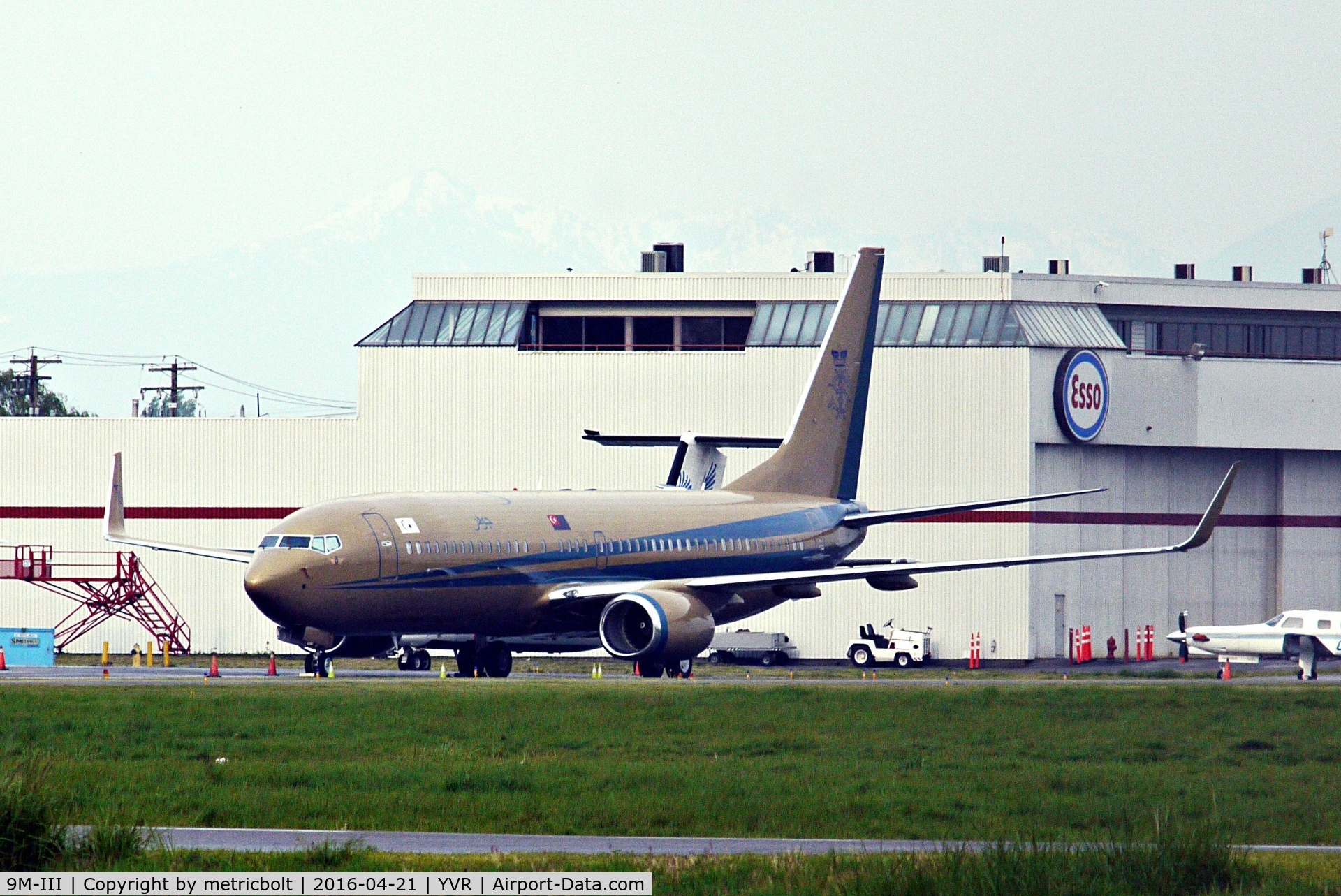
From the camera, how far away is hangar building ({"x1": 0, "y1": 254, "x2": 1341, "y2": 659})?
68.8 meters

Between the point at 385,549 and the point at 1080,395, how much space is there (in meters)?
33.3

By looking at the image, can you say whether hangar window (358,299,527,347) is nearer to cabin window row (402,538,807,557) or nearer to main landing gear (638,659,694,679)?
cabin window row (402,538,807,557)

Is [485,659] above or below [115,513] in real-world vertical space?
below

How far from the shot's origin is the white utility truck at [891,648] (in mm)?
66500

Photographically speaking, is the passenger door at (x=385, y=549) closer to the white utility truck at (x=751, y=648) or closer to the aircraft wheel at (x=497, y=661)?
the aircraft wheel at (x=497, y=661)

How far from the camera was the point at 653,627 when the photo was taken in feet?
152

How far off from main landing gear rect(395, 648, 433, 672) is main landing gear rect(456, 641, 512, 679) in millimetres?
6821

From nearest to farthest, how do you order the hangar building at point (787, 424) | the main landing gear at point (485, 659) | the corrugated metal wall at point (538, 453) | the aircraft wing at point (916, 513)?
1. the main landing gear at point (485, 659)
2. the aircraft wing at point (916, 513)
3. the corrugated metal wall at point (538, 453)
4. the hangar building at point (787, 424)

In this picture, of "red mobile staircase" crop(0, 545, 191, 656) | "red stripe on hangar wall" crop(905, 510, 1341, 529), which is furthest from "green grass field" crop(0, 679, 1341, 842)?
"red mobile staircase" crop(0, 545, 191, 656)

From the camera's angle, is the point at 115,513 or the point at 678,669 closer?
the point at 678,669

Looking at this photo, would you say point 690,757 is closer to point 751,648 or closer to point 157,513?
point 751,648

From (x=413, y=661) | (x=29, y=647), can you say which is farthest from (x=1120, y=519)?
(x=29, y=647)

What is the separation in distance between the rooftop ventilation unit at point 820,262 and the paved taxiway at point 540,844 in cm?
5693

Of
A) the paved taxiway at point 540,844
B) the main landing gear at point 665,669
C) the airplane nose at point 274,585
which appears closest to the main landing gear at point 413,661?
the main landing gear at point 665,669
